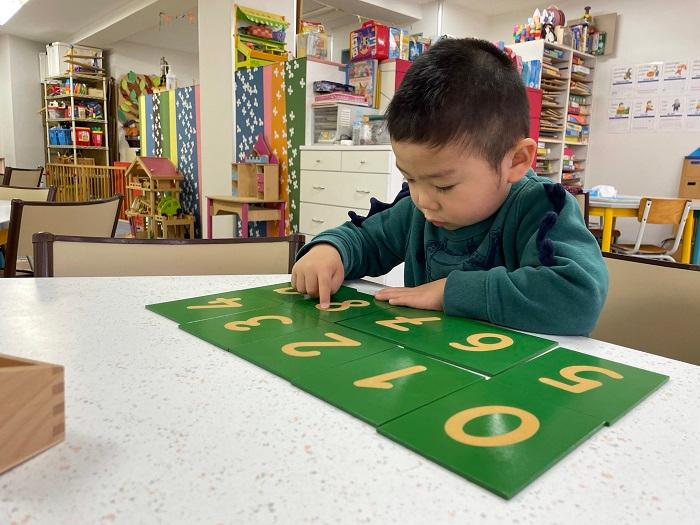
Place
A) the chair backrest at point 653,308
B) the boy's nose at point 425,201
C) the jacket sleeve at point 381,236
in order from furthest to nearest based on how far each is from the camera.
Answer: the jacket sleeve at point 381,236, the chair backrest at point 653,308, the boy's nose at point 425,201

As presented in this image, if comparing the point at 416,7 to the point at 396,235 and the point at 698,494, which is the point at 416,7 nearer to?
the point at 396,235

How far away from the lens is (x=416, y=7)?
5973 mm

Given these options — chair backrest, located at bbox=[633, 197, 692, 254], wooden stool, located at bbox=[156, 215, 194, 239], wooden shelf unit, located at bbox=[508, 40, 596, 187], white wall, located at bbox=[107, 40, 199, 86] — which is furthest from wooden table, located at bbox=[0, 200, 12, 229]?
white wall, located at bbox=[107, 40, 199, 86]

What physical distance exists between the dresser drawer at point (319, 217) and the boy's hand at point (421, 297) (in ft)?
7.59

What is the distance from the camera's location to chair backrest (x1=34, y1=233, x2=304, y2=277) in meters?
1.00

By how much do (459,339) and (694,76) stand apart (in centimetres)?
552

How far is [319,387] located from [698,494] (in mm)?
274

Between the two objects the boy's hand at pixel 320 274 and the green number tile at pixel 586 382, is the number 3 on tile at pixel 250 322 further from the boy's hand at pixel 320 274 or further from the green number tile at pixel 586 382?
the green number tile at pixel 586 382

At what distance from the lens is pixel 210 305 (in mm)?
714

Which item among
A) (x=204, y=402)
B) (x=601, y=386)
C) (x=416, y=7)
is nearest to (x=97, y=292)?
(x=204, y=402)

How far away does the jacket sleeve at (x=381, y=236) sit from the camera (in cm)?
101

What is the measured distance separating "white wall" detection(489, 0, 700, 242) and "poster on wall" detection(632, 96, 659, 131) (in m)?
0.08

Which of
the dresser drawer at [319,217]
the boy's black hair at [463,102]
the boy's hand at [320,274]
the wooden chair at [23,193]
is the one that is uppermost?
the boy's black hair at [463,102]

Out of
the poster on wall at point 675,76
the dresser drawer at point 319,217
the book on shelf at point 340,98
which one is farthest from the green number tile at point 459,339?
the poster on wall at point 675,76
